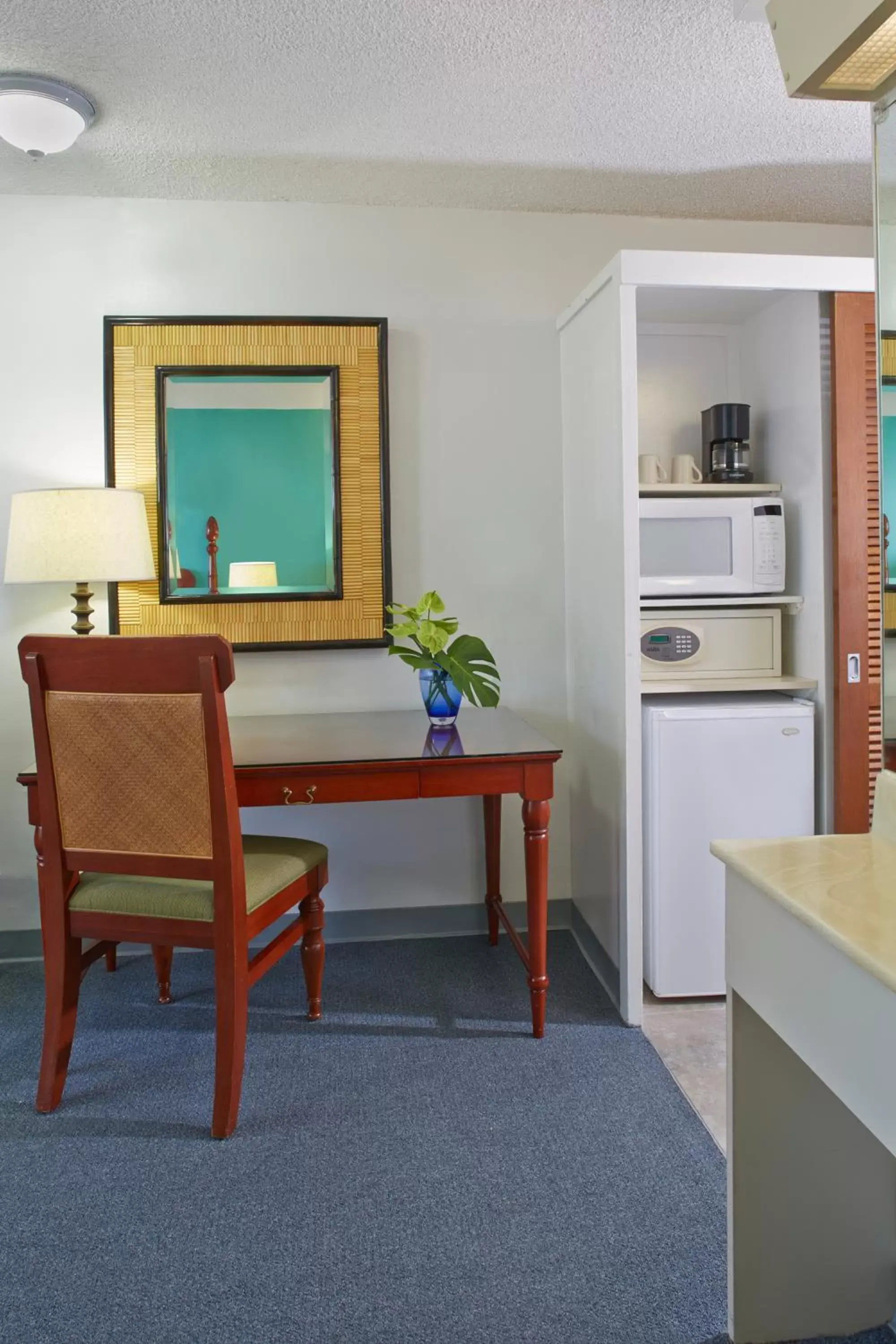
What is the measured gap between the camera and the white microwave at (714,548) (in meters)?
2.65

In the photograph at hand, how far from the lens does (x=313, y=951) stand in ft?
7.99

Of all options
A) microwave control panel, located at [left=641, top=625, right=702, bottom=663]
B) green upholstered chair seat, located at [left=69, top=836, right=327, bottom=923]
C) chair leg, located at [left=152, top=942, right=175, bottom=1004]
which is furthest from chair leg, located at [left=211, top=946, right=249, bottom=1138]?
microwave control panel, located at [left=641, top=625, right=702, bottom=663]

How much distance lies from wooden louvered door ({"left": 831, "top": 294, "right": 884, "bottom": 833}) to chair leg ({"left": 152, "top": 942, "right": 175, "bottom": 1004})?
1.89 metres

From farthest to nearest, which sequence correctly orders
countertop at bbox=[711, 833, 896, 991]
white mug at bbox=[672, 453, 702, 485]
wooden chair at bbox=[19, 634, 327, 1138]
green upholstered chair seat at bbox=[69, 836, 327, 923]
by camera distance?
white mug at bbox=[672, 453, 702, 485]
green upholstered chair seat at bbox=[69, 836, 327, 923]
wooden chair at bbox=[19, 634, 327, 1138]
countertop at bbox=[711, 833, 896, 991]

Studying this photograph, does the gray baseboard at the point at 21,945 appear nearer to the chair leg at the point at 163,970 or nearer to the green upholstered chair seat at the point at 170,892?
the chair leg at the point at 163,970

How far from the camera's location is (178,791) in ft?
6.45

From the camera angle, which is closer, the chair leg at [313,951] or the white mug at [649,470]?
the chair leg at [313,951]

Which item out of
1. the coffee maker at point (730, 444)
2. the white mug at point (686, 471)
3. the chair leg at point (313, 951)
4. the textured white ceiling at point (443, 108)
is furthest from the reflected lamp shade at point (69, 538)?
the coffee maker at point (730, 444)

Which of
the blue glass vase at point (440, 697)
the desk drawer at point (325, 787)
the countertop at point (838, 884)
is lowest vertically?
the desk drawer at point (325, 787)

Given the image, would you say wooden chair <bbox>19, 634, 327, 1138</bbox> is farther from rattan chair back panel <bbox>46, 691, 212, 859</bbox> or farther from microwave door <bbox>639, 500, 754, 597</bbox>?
microwave door <bbox>639, 500, 754, 597</bbox>

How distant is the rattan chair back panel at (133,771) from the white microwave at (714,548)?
1346mm

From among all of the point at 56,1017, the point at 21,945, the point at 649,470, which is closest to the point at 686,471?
the point at 649,470

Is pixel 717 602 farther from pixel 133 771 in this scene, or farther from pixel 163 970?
pixel 163 970

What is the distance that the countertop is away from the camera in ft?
3.13
